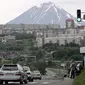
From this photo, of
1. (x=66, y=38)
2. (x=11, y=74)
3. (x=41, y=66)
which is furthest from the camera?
(x=66, y=38)

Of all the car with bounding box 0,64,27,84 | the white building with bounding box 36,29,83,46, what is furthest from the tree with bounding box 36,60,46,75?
the car with bounding box 0,64,27,84

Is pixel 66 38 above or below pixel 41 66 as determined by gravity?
above

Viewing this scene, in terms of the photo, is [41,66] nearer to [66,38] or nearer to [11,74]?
[66,38]

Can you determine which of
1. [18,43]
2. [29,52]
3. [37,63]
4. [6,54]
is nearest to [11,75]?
[37,63]

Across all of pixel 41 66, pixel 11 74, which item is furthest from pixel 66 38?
pixel 11 74

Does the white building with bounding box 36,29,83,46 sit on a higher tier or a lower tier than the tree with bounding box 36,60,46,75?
higher

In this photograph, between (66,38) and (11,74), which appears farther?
(66,38)

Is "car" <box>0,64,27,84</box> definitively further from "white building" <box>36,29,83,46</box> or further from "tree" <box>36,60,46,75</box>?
"white building" <box>36,29,83,46</box>

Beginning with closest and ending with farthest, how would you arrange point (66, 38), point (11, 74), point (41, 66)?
point (11, 74)
point (41, 66)
point (66, 38)

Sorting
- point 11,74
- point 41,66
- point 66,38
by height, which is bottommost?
point 41,66

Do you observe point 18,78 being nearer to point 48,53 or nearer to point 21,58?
point 21,58

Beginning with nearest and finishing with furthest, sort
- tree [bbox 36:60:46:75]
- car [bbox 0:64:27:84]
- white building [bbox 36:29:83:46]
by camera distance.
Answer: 1. car [bbox 0:64:27:84]
2. tree [bbox 36:60:46:75]
3. white building [bbox 36:29:83:46]

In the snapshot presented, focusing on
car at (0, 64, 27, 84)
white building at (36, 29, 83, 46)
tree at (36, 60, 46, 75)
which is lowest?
tree at (36, 60, 46, 75)

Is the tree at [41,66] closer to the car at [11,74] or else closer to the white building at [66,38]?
the white building at [66,38]
